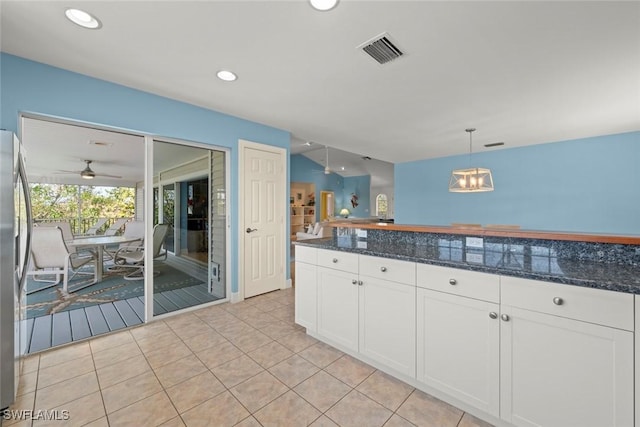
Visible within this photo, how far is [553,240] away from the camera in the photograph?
65.0 inches

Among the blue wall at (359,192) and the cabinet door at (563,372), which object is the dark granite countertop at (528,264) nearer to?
the cabinet door at (563,372)

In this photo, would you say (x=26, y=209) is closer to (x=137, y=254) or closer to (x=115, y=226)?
(x=137, y=254)

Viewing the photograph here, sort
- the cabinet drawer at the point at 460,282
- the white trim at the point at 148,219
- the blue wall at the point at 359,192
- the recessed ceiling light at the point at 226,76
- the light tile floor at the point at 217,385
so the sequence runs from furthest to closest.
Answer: the blue wall at the point at 359,192, the white trim at the point at 148,219, the recessed ceiling light at the point at 226,76, the light tile floor at the point at 217,385, the cabinet drawer at the point at 460,282

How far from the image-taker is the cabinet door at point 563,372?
1.09m

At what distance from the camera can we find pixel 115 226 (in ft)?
17.2

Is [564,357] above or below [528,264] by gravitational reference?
below

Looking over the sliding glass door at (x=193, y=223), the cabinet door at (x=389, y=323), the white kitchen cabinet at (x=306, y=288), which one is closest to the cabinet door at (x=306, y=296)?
the white kitchen cabinet at (x=306, y=288)

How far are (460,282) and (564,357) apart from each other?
51 cm

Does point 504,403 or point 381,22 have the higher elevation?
point 381,22

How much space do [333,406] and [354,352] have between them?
55 centimetres

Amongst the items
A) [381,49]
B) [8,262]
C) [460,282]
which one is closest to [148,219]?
[8,262]

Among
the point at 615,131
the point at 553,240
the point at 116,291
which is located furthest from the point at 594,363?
the point at 615,131

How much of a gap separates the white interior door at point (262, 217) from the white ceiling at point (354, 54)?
590 mm

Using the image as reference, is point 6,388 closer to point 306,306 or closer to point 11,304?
point 11,304
